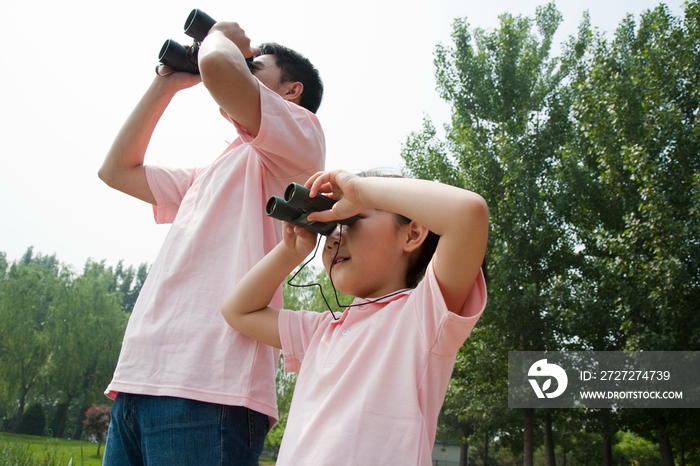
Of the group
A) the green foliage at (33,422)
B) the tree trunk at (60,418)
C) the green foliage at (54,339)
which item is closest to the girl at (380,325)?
the green foliage at (54,339)

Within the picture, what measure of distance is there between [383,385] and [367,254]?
38 cm

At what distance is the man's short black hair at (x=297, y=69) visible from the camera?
1.99 m

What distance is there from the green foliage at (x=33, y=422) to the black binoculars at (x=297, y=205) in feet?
101

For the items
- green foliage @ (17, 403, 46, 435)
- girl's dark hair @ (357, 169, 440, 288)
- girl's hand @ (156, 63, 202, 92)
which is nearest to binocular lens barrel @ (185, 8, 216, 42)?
girl's hand @ (156, 63, 202, 92)

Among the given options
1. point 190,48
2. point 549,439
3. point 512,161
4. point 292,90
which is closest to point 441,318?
point 292,90

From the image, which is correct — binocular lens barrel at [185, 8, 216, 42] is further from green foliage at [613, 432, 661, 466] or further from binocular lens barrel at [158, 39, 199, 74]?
green foliage at [613, 432, 661, 466]

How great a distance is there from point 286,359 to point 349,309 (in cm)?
Result: 26

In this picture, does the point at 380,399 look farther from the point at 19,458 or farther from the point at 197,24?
the point at 19,458

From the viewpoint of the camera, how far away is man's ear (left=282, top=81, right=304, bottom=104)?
Result: 1.96 m

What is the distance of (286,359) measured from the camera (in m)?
1.54

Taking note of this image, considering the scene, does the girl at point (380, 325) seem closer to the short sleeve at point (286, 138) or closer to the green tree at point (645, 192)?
the short sleeve at point (286, 138)

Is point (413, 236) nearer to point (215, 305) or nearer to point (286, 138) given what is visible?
point (286, 138)

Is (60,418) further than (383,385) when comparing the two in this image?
Yes

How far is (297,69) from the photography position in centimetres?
201
